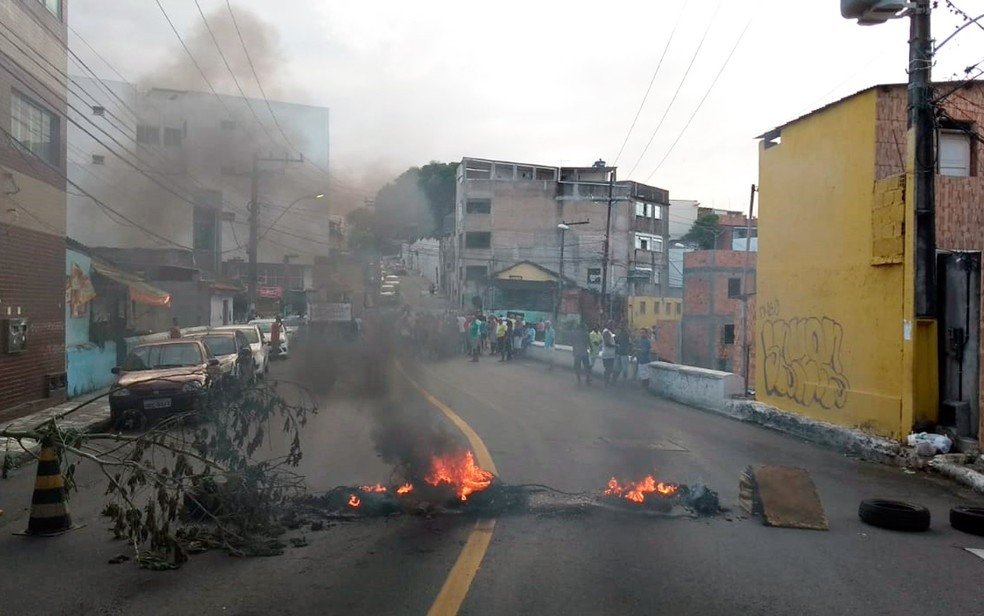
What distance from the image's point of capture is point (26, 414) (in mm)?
13555

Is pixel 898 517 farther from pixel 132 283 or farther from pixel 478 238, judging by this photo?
pixel 478 238

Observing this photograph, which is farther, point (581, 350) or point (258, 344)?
point (258, 344)

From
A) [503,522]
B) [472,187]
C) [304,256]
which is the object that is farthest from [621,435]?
[472,187]

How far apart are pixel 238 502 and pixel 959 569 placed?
530 centimetres

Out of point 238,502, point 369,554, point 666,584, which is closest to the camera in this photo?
point 666,584

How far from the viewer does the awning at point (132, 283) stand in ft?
61.3

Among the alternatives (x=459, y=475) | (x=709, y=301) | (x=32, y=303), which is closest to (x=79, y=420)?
(x=32, y=303)

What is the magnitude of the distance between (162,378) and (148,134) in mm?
11857

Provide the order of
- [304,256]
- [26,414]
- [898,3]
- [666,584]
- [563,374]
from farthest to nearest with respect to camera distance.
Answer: [304,256], [563,374], [26,414], [898,3], [666,584]

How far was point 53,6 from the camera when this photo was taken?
14.5 m

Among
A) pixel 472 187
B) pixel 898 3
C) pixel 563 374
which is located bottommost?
pixel 563 374

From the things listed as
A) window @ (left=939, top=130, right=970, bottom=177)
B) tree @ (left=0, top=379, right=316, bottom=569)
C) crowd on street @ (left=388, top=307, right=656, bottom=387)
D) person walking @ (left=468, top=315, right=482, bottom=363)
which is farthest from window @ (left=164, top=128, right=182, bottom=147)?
window @ (left=939, top=130, right=970, bottom=177)

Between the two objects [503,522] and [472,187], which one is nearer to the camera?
[503,522]

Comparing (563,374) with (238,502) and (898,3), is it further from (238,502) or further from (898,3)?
(238,502)
